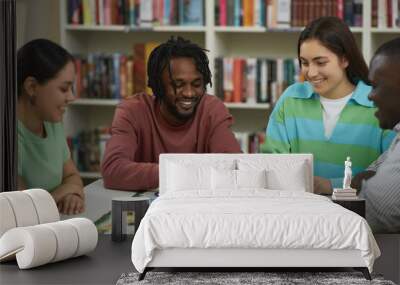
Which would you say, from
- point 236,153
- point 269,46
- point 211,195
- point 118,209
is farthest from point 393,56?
point 118,209

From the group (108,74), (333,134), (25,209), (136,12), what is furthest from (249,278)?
(136,12)

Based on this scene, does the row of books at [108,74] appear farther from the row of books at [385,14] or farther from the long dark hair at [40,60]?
the row of books at [385,14]

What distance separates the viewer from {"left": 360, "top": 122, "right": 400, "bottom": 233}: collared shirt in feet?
16.1

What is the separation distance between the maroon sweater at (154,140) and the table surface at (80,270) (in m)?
0.55

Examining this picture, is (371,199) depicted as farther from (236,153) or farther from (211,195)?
(211,195)

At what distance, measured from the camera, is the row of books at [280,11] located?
5.01 meters

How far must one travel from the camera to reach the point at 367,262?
3.84 metres

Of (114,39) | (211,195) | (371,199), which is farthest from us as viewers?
(114,39)

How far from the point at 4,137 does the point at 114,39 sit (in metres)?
0.91

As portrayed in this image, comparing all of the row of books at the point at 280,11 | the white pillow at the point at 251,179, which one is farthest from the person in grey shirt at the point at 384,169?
the white pillow at the point at 251,179

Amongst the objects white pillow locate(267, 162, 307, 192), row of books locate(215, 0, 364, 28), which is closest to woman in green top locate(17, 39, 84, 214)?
row of books locate(215, 0, 364, 28)

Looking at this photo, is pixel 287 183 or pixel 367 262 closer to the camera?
pixel 367 262

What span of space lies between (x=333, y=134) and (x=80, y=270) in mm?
1648

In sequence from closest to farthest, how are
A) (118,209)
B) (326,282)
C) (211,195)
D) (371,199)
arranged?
(326,282) < (211,195) < (118,209) < (371,199)
